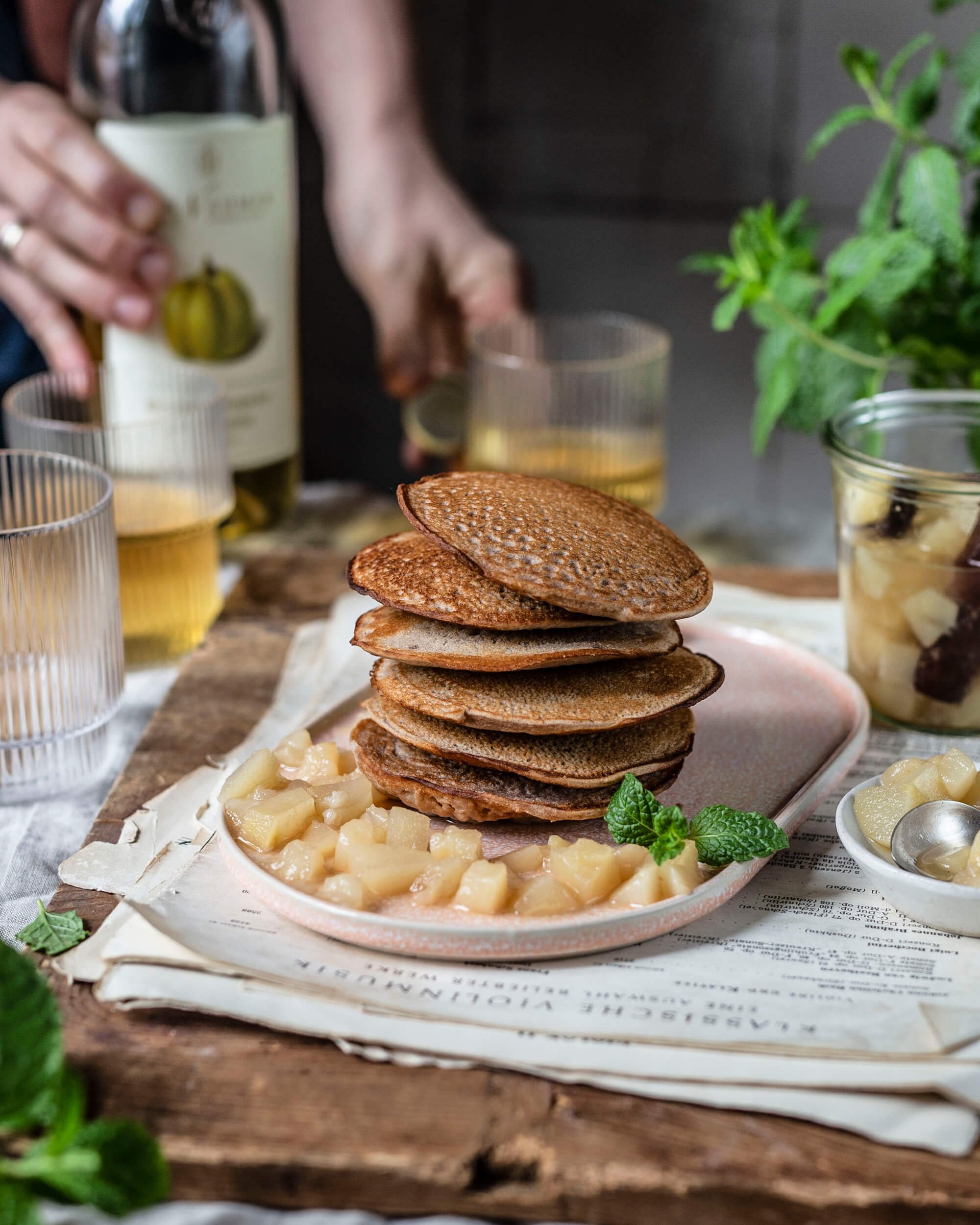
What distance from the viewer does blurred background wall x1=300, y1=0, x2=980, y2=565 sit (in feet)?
7.22

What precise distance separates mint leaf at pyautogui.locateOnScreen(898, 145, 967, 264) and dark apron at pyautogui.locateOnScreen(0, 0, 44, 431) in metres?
1.24

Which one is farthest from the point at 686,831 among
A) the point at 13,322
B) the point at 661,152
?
the point at 661,152

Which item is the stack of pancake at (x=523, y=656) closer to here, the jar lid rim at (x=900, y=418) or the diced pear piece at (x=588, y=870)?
the diced pear piece at (x=588, y=870)

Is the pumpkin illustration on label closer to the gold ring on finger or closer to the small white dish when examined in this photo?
the gold ring on finger

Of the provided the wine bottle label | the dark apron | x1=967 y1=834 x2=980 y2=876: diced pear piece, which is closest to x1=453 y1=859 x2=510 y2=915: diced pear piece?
x1=967 y1=834 x2=980 y2=876: diced pear piece

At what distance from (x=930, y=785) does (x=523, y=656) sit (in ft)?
1.05

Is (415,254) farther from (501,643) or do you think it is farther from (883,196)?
(501,643)

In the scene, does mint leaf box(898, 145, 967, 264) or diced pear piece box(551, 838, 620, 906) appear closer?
diced pear piece box(551, 838, 620, 906)

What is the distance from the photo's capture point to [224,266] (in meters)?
1.62

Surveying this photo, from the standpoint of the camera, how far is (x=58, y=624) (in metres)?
1.09

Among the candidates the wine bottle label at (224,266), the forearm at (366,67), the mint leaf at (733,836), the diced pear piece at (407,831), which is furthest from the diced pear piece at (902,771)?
the forearm at (366,67)

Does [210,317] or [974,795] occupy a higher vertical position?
[210,317]

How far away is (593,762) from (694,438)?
1633 mm

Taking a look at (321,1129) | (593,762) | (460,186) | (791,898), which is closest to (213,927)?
(321,1129)
